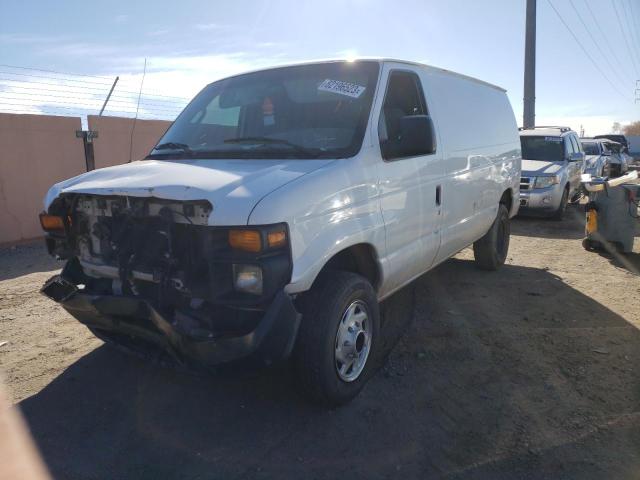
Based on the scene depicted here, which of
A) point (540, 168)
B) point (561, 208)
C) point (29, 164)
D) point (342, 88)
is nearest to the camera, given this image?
point (342, 88)

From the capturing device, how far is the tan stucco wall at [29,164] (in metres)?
8.26

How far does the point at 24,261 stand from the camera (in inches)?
289

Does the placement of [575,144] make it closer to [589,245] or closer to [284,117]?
[589,245]

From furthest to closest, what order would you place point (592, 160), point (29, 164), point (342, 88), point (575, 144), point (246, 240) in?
point (592, 160), point (575, 144), point (29, 164), point (342, 88), point (246, 240)

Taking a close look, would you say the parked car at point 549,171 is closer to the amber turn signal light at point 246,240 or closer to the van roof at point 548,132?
the van roof at point 548,132

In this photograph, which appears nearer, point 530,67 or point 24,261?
point 24,261

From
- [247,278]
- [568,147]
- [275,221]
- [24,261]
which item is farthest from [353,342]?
[568,147]

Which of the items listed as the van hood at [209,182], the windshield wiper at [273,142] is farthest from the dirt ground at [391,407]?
the windshield wiper at [273,142]

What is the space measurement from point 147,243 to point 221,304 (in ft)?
2.14

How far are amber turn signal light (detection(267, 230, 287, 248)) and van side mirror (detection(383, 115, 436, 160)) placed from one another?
1.20 metres

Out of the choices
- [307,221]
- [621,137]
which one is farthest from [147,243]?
[621,137]

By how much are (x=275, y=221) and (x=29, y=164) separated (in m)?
7.76

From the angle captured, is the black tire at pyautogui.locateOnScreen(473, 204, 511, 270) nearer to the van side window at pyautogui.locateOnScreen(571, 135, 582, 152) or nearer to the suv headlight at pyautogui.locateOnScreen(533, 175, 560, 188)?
the suv headlight at pyautogui.locateOnScreen(533, 175, 560, 188)

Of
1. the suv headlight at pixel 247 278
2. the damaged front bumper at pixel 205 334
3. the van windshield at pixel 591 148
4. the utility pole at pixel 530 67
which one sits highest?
the utility pole at pixel 530 67
